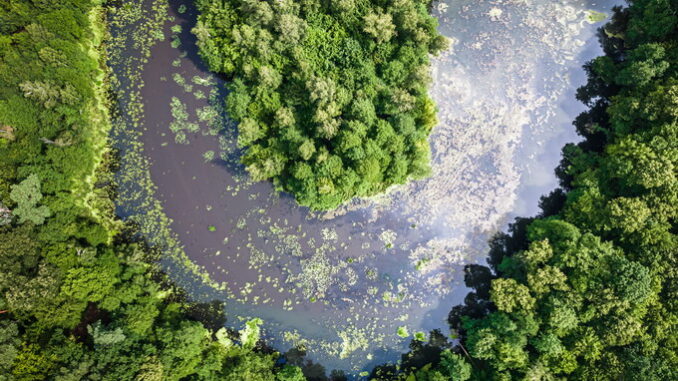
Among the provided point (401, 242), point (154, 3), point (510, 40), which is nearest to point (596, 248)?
point (401, 242)

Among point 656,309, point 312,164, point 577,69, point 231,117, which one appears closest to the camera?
point 656,309

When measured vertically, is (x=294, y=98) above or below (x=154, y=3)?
below

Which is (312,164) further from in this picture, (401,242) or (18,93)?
(18,93)

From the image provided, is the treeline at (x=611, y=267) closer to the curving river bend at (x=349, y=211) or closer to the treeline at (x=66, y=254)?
the curving river bend at (x=349, y=211)

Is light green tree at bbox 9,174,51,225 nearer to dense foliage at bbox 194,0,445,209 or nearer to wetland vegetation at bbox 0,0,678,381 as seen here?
wetland vegetation at bbox 0,0,678,381

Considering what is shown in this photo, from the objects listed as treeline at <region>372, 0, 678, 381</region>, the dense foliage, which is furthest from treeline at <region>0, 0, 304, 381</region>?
treeline at <region>372, 0, 678, 381</region>

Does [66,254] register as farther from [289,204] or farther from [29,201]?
[289,204]

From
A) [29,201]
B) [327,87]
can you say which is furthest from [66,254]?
[327,87]
